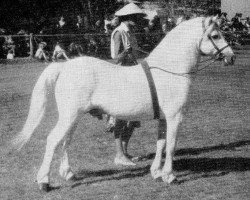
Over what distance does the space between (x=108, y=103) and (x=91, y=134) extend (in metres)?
3.85

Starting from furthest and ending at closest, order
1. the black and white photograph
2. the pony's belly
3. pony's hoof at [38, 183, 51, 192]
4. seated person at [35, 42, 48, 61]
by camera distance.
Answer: seated person at [35, 42, 48, 61] → the pony's belly → the black and white photograph → pony's hoof at [38, 183, 51, 192]

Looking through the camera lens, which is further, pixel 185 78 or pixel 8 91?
pixel 8 91

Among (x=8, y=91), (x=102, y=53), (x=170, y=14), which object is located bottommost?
(x=170, y=14)

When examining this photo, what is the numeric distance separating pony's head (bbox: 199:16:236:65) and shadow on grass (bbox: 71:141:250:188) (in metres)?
1.63

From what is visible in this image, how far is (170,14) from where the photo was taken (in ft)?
153

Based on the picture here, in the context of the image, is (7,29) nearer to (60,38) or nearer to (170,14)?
(60,38)

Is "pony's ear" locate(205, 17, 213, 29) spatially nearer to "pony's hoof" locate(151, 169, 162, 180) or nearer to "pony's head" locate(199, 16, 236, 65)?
"pony's head" locate(199, 16, 236, 65)

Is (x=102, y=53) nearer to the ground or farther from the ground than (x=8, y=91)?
nearer to the ground

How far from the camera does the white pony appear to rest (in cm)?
718

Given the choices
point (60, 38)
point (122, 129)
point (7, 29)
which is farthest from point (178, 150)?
point (7, 29)

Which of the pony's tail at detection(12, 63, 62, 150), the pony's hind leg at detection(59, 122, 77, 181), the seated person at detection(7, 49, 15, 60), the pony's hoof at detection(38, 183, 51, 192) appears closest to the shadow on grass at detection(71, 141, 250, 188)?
the pony's hind leg at detection(59, 122, 77, 181)

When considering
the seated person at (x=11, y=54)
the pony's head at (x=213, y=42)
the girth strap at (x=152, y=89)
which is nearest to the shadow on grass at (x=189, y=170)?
the girth strap at (x=152, y=89)

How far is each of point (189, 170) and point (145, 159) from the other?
3.08 feet

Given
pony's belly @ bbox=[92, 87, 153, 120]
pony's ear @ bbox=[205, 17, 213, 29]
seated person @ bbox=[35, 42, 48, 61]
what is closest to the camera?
pony's belly @ bbox=[92, 87, 153, 120]
